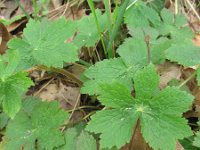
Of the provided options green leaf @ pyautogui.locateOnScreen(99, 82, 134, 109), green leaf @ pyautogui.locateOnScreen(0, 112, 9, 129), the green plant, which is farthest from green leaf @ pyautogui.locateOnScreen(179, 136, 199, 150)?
green leaf @ pyautogui.locateOnScreen(0, 112, 9, 129)

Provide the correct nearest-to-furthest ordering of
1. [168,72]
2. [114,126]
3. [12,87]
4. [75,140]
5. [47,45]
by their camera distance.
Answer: [114,126]
[12,87]
[75,140]
[47,45]
[168,72]

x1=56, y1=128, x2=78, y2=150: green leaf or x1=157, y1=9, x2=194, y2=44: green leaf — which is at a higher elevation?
x1=157, y1=9, x2=194, y2=44: green leaf

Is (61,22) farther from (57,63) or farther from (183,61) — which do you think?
(183,61)

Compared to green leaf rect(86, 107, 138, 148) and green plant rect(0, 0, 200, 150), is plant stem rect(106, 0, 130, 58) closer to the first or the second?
green plant rect(0, 0, 200, 150)

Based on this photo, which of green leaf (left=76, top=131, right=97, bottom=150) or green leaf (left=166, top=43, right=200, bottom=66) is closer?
green leaf (left=76, top=131, right=97, bottom=150)

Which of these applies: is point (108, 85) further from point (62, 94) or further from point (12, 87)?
point (62, 94)

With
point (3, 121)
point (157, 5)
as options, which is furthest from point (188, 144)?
point (157, 5)
